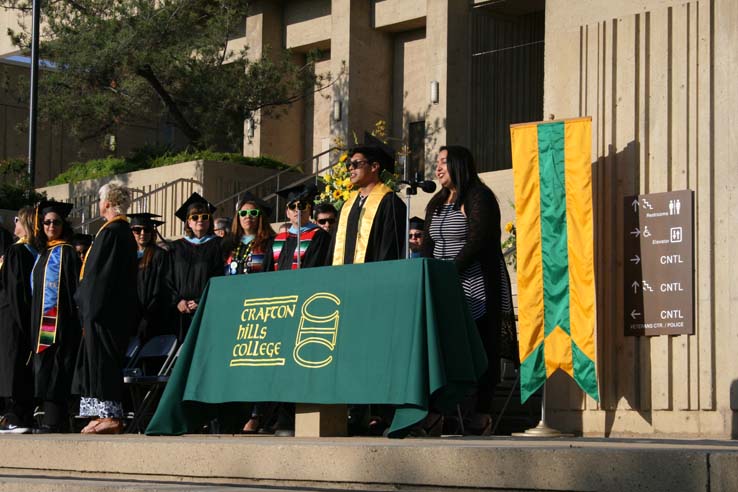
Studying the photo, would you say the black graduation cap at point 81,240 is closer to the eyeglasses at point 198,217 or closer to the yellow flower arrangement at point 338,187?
the eyeglasses at point 198,217

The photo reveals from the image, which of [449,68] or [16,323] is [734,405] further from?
[449,68]

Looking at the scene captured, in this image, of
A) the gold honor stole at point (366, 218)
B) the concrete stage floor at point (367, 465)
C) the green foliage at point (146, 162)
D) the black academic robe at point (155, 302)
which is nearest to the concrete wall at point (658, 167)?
the gold honor stole at point (366, 218)

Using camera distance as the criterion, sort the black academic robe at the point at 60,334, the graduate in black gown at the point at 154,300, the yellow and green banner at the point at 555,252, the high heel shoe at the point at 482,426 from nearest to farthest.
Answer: the high heel shoe at the point at 482,426 → the yellow and green banner at the point at 555,252 → the black academic robe at the point at 60,334 → the graduate in black gown at the point at 154,300

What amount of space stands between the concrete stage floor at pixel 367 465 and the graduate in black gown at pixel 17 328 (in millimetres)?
1941

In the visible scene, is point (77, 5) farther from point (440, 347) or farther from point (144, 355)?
point (440, 347)

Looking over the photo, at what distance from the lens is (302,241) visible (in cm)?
1000

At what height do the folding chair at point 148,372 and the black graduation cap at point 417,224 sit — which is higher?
the black graduation cap at point 417,224

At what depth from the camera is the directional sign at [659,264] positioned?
9.08 meters

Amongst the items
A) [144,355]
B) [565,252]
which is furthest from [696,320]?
[144,355]

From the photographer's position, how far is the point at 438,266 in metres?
7.07

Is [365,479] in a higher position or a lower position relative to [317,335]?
lower

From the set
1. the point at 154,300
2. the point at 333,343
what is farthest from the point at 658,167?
the point at 154,300

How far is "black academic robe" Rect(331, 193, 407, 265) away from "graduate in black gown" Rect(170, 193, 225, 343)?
2542 mm

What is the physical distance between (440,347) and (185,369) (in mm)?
1962
